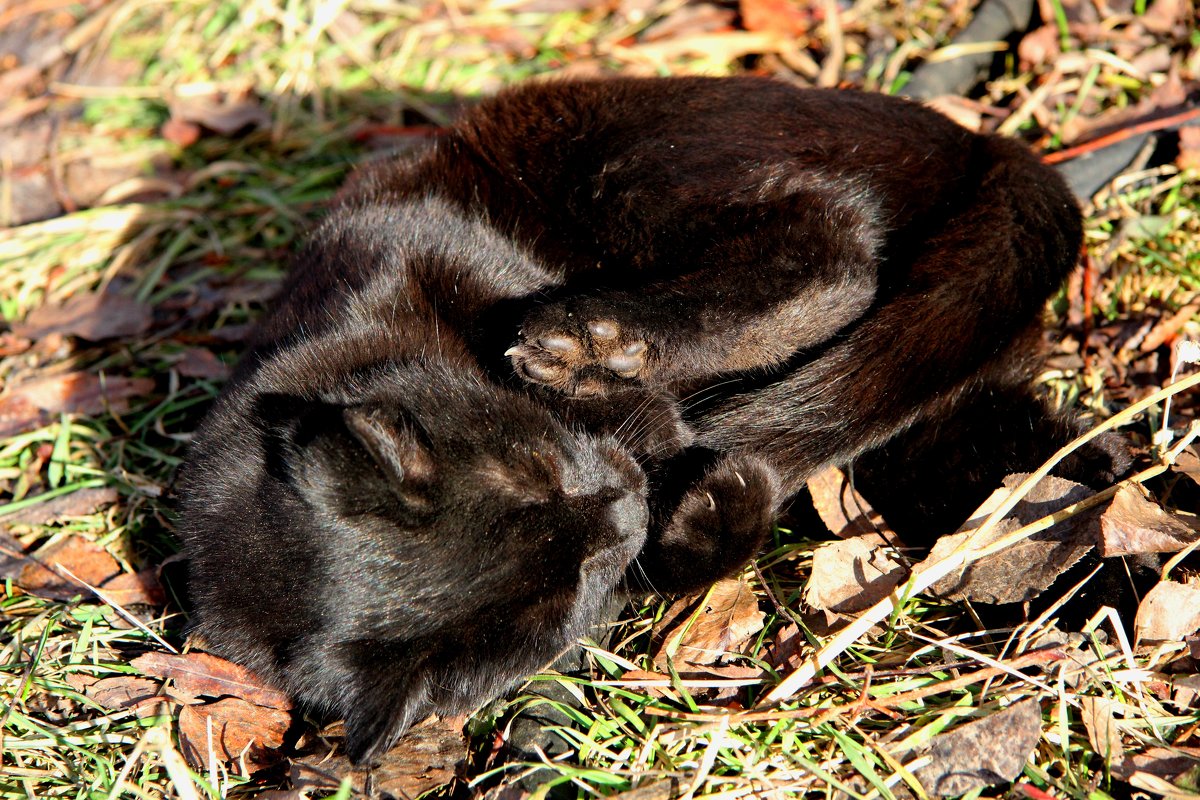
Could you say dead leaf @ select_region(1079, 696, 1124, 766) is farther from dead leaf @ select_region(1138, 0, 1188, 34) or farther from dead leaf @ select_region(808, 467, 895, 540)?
dead leaf @ select_region(1138, 0, 1188, 34)

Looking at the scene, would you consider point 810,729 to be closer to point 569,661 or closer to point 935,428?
point 569,661

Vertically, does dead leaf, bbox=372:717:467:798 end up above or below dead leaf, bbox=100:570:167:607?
above

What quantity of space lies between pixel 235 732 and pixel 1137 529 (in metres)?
2.19

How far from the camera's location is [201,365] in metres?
3.36

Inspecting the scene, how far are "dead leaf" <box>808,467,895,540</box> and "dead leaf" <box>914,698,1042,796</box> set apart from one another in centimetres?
62

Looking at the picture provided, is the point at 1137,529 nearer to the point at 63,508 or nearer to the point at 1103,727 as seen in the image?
the point at 1103,727

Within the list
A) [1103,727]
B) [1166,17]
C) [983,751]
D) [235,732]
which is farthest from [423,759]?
[1166,17]

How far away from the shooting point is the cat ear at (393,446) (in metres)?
1.79

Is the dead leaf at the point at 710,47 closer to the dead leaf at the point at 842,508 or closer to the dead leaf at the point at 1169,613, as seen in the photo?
the dead leaf at the point at 842,508

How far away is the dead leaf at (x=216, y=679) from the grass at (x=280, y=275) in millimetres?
121

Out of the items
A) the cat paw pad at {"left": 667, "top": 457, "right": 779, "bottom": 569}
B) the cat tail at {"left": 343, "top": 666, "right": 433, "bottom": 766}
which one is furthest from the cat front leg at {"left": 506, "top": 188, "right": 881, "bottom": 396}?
the cat tail at {"left": 343, "top": 666, "right": 433, "bottom": 766}

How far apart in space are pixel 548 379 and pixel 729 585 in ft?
2.40

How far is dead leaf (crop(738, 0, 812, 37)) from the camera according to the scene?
4.17 metres

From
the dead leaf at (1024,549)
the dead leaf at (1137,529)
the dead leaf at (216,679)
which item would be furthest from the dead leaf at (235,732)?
the dead leaf at (1137,529)
